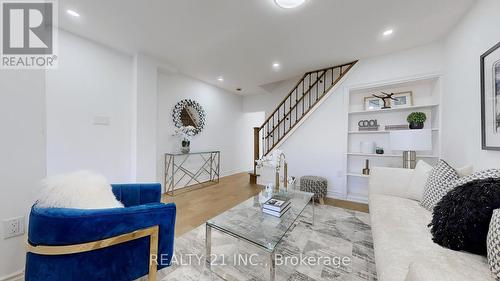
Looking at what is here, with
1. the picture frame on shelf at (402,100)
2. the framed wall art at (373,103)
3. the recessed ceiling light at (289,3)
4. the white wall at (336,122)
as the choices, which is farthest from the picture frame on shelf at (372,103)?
the recessed ceiling light at (289,3)

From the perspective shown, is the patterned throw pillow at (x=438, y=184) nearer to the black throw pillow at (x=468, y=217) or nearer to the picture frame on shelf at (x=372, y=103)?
the black throw pillow at (x=468, y=217)

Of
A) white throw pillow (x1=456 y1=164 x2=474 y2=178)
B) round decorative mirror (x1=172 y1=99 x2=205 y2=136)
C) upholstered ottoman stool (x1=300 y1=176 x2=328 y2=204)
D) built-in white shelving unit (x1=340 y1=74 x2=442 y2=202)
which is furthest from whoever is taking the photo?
round decorative mirror (x1=172 y1=99 x2=205 y2=136)

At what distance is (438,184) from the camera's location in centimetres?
158

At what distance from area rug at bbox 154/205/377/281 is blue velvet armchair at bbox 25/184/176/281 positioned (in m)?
0.53

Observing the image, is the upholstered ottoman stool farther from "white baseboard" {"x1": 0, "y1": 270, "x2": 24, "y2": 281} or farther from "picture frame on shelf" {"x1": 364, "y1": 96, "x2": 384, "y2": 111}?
"white baseboard" {"x1": 0, "y1": 270, "x2": 24, "y2": 281}

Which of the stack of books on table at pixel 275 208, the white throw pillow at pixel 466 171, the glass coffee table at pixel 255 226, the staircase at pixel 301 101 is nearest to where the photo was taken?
the glass coffee table at pixel 255 226

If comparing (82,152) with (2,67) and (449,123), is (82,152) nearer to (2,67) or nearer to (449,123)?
(2,67)

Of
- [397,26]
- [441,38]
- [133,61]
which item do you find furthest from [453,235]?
[133,61]

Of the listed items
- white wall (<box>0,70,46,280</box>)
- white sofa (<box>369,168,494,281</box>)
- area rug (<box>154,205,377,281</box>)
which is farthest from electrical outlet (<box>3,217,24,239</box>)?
white sofa (<box>369,168,494,281</box>)

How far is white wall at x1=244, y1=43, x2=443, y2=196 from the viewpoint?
272 cm

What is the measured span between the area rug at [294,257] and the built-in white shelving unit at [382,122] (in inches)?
47.4

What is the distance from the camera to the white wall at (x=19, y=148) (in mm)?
1289

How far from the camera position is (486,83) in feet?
5.37

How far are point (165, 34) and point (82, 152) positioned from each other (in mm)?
1990
